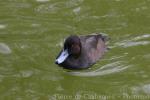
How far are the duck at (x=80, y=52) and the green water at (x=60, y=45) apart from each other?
0.14 m

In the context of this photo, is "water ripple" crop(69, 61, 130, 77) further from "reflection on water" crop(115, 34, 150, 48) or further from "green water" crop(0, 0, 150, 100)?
"reflection on water" crop(115, 34, 150, 48)

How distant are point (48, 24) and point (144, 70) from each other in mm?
2592

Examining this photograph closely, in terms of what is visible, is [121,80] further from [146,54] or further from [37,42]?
[37,42]

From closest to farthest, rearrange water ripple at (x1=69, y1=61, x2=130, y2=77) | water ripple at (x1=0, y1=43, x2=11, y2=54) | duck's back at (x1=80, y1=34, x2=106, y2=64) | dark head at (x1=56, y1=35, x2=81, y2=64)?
water ripple at (x1=69, y1=61, x2=130, y2=77) < dark head at (x1=56, y1=35, x2=81, y2=64) < duck's back at (x1=80, y1=34, x2=106, y2=64) < water ripple at (x1=0, y1=43, x2=11, y2=54)

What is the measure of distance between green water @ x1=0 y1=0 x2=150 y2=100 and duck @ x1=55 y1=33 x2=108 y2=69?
135mm

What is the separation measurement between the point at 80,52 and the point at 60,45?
61 centimetres

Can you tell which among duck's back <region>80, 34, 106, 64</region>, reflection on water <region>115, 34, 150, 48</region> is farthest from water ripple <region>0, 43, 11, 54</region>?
reflection on water <region>115, 34, 150, 48</region>

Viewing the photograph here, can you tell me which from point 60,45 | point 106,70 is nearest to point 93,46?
point 60,45

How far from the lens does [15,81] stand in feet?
33.6

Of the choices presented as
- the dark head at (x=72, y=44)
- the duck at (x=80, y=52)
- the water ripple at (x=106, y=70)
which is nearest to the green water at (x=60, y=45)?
the water ripple at (x=106, y=70)

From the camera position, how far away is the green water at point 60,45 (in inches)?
394

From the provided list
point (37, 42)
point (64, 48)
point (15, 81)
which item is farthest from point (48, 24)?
point (15, 81)

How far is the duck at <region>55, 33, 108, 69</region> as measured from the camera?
1073 centimetres

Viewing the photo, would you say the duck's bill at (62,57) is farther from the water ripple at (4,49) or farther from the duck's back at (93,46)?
the water ripple at (4,49)
